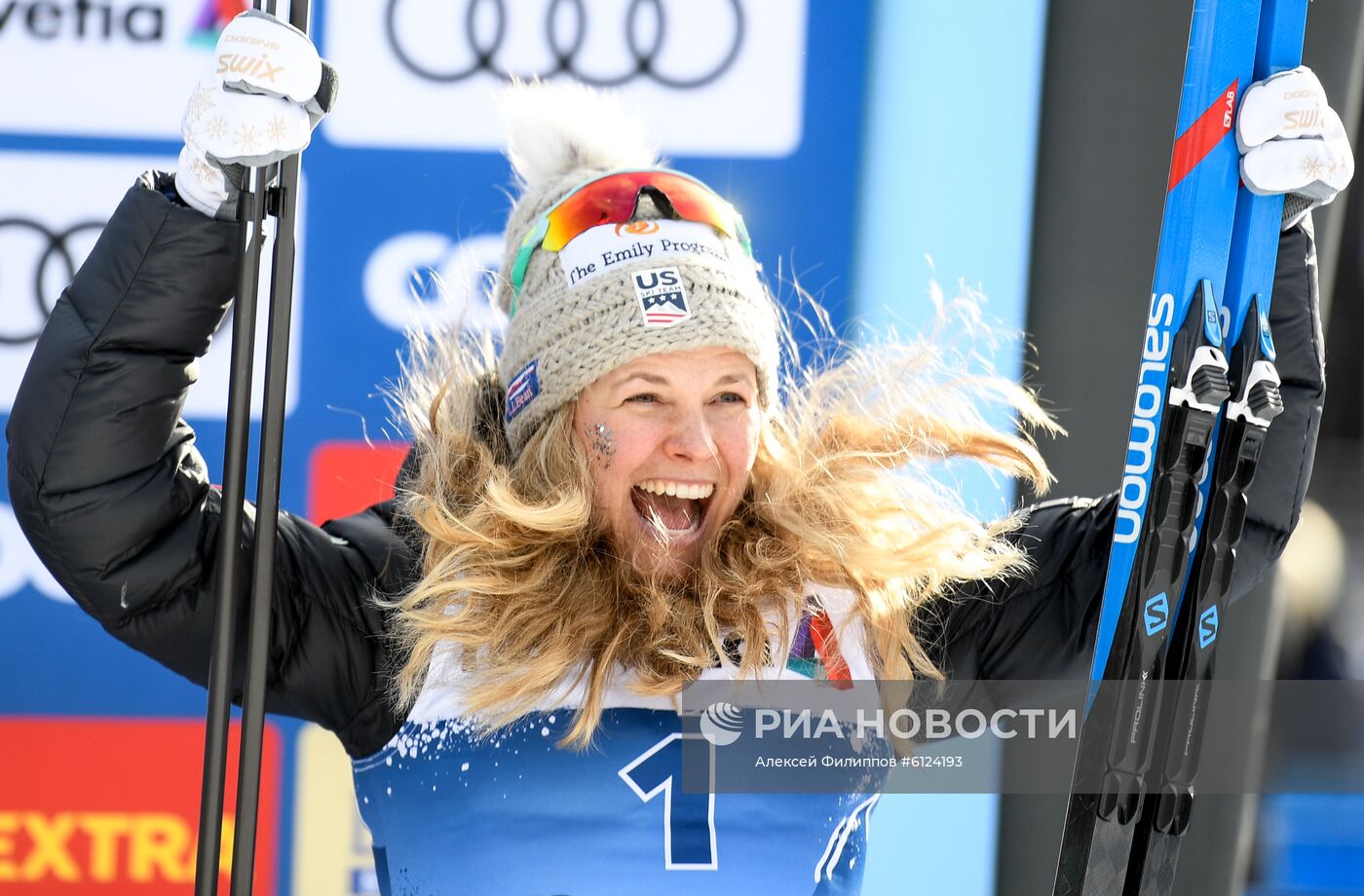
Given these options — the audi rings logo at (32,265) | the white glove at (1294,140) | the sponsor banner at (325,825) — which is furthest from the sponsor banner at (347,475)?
the white glove at (1294,140)

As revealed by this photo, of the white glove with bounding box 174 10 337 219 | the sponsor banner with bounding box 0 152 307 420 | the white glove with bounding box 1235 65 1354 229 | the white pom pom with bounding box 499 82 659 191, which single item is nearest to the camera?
the white glove with bounding box 174 10 337 219

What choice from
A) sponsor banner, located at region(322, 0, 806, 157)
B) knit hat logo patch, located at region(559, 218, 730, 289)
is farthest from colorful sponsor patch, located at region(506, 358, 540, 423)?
sponsor banner, located at region(322, 0, 806, 157)

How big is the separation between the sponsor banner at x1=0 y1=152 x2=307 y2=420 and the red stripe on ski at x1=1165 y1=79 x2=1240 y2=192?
1.54 metres

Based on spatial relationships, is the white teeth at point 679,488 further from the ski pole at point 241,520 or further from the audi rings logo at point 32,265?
the audi rings logo at point 32,265

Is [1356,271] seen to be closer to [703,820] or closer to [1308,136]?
[1308,136]

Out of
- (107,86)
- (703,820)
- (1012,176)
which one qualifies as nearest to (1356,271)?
(1012,176)

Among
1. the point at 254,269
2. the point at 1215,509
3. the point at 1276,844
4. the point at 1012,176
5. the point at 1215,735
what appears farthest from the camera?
the point at 1276,844

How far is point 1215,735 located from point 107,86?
2.30 meters

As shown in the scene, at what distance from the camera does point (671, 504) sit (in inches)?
73.5

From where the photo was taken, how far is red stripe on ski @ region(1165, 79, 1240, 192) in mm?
1735

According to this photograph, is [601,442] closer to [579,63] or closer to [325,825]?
[579,63]

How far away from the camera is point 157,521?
1578mm

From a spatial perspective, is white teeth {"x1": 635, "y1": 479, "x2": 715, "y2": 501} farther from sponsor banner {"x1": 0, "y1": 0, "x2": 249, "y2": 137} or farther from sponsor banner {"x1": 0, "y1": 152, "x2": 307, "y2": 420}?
sponsor banner {"x1": 0, "y1": 0, "x2": 249, "y2": 137}

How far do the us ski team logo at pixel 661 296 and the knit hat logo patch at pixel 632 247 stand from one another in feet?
0.10
